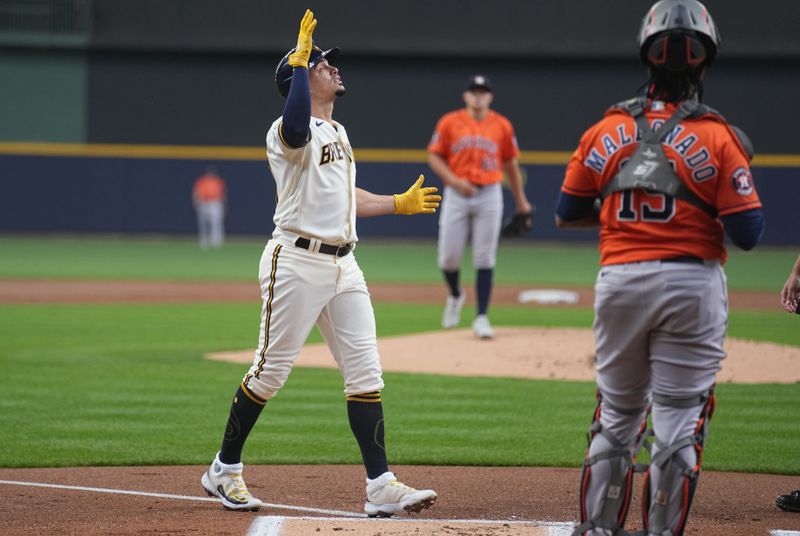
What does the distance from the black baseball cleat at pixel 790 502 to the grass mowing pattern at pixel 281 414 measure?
1.06 meters

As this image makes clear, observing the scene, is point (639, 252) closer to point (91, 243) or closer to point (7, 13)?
point (91, 243)

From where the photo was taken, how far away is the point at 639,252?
3.63 metres

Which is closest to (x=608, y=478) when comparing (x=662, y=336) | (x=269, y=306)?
(x=662, y=336)

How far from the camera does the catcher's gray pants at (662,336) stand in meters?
3.56

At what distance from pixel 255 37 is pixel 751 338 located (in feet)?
65.3

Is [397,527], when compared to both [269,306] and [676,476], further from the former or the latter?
[676,476]

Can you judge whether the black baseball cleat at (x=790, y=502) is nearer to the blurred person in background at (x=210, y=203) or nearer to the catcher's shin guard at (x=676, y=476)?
the catcher's shin guard at (x=676, y=476)

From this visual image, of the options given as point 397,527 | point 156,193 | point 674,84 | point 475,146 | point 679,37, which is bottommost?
point 397,527

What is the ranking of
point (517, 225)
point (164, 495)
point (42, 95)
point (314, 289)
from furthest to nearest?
point (42, 95) < point (517, 225) < point (164, 495) < point (314, 289)

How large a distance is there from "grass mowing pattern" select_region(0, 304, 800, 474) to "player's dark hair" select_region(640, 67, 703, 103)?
121 inches

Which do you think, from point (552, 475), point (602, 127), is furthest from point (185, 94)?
point (602, 127)

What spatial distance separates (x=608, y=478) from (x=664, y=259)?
2.47 feet

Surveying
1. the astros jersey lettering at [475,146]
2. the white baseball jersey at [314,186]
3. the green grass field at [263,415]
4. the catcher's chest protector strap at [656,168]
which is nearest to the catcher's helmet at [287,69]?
the white baseball jersey at [314,186]

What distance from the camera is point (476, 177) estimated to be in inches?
430
